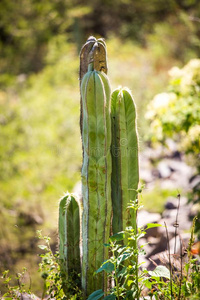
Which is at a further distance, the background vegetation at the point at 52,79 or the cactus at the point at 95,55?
the background vegetation at the point at 52,79

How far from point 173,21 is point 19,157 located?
24.6 feet

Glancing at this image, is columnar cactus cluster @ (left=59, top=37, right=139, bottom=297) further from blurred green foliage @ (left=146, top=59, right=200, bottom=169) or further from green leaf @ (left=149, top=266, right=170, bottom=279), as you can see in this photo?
blurred green foliage @ (left=146, top=59, right=200, bottom=169)

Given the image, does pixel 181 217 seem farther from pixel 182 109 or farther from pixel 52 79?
pixel 52 79

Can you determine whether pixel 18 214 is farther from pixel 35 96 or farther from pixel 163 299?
pixel 35 96

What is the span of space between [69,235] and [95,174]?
48 centimetres

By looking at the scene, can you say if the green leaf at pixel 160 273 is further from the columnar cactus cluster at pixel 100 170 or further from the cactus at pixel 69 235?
the cactus at pixel 69 235

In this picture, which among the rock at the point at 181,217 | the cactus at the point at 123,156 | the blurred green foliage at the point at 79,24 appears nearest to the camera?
the cactus at the point at 123,156

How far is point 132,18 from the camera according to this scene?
11.6 metres

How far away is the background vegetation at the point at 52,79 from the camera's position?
4445mm

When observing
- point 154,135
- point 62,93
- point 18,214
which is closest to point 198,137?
point 154,135

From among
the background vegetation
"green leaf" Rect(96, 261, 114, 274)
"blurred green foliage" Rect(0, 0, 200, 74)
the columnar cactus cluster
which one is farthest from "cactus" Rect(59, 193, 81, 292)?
"blurred green foliage" Rect(0, 0, 200, 74)

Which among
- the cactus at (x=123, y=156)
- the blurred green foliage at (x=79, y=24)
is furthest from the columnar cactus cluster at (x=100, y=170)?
the blurred green foliage at (x=79, y=24)

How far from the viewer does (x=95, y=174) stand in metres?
1.88

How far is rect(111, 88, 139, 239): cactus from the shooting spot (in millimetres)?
1937
